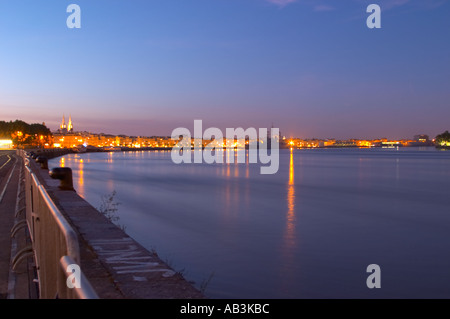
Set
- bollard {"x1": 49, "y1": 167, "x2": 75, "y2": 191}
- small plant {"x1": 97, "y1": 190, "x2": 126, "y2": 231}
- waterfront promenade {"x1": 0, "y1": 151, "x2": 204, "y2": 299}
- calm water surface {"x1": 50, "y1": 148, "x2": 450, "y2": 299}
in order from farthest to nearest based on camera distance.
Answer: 1. small plant {"x1": 97, "y1": 190, "x2": 126, "y2": 231}
2. bollard {"x1": 49, "y1": 167, "x2": 75, "y2": 191}
3. calm water surface {"x1": 50, "y1": 148, "x2": 450, "y2": 299}
4. waterfront promenade {"x1": 0, "y1": 151, "x2": 204, "y2": 299}

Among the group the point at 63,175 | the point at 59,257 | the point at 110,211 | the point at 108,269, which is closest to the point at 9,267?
the point at 108,269

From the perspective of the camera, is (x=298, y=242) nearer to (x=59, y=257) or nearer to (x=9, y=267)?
(x=9, y=267)

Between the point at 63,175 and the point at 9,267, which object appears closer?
the point at 9,267

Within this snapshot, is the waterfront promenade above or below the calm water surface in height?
above

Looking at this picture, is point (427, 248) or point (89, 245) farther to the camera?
point (427, 248)

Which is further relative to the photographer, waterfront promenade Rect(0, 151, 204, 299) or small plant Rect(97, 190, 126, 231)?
small plant Rect(97, 190, 126, 231)

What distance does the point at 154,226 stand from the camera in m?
18.0

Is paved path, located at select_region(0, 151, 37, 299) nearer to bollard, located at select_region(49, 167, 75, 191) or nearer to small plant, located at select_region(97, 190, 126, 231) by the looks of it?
bollard, located at select_region(49, 167, 75, 191)

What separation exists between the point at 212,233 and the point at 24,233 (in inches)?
315

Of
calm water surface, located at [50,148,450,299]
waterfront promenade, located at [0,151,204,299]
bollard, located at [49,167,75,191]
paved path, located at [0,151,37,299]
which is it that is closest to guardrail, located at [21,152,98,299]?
waterfront promenade, located at [0,151,204,299]

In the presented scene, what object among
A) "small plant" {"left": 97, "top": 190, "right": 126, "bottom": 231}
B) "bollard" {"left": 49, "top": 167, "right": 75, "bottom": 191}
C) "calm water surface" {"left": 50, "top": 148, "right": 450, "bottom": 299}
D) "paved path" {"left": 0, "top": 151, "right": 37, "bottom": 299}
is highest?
"bollard" {"left": 49, "top": 167, "right": 75, "bottom": 191}

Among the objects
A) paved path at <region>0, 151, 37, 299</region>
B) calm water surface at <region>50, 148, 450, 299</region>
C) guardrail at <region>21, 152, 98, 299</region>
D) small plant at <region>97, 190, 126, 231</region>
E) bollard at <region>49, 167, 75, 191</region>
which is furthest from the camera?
small plant at <region>97, 190, 126, 231</region>
